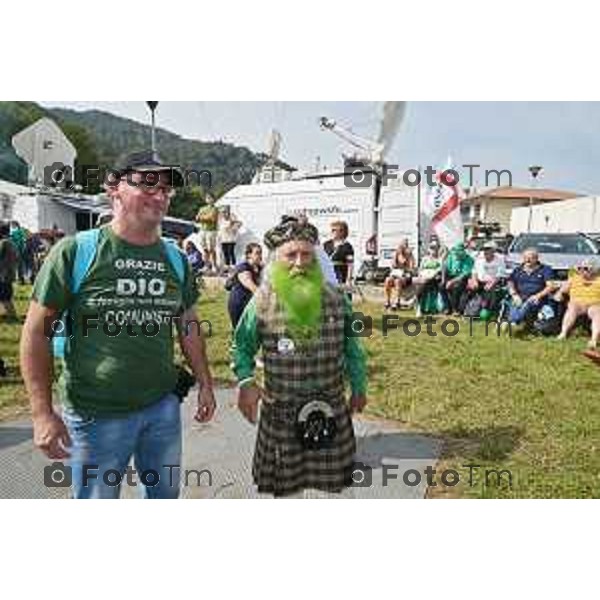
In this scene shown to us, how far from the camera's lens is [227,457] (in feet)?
13.9

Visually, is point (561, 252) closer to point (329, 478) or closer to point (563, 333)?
point (563, 333)

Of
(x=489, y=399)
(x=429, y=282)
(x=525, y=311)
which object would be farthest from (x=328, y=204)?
(x=525, y=311)

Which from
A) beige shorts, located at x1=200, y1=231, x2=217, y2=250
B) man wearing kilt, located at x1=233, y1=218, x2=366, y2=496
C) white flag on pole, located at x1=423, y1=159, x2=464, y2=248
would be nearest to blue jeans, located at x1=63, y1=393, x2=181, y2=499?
man wearing kilt, located at x1=233, y1=218, x2=366, y2=496

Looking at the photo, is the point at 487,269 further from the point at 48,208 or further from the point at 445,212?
the point at 48,208

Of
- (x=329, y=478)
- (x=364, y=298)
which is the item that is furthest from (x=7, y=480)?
(x=364, y=298)

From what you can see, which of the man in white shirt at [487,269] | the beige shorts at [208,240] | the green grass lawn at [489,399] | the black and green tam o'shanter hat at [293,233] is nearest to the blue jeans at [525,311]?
the green grass lawn at [489,399]

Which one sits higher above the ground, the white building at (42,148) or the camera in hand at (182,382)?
the white building at (42,148)

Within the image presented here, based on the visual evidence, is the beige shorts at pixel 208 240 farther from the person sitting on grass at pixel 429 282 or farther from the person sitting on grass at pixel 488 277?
the person sitting on grass at pixel 488 277

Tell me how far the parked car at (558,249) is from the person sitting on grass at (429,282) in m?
1.08

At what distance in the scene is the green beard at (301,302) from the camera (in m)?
2.80

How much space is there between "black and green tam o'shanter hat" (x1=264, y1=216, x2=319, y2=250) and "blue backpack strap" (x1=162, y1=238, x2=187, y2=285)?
0.45 meters

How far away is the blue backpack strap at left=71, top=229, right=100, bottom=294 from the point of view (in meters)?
2.34

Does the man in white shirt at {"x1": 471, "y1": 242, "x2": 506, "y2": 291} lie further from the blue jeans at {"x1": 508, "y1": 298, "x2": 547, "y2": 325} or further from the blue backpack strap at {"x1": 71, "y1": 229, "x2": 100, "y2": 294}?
the blue backpack strap at {"x1": 71, "y1": 229, "x2": 100, "y2": 294}

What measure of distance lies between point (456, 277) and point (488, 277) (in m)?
0.44
